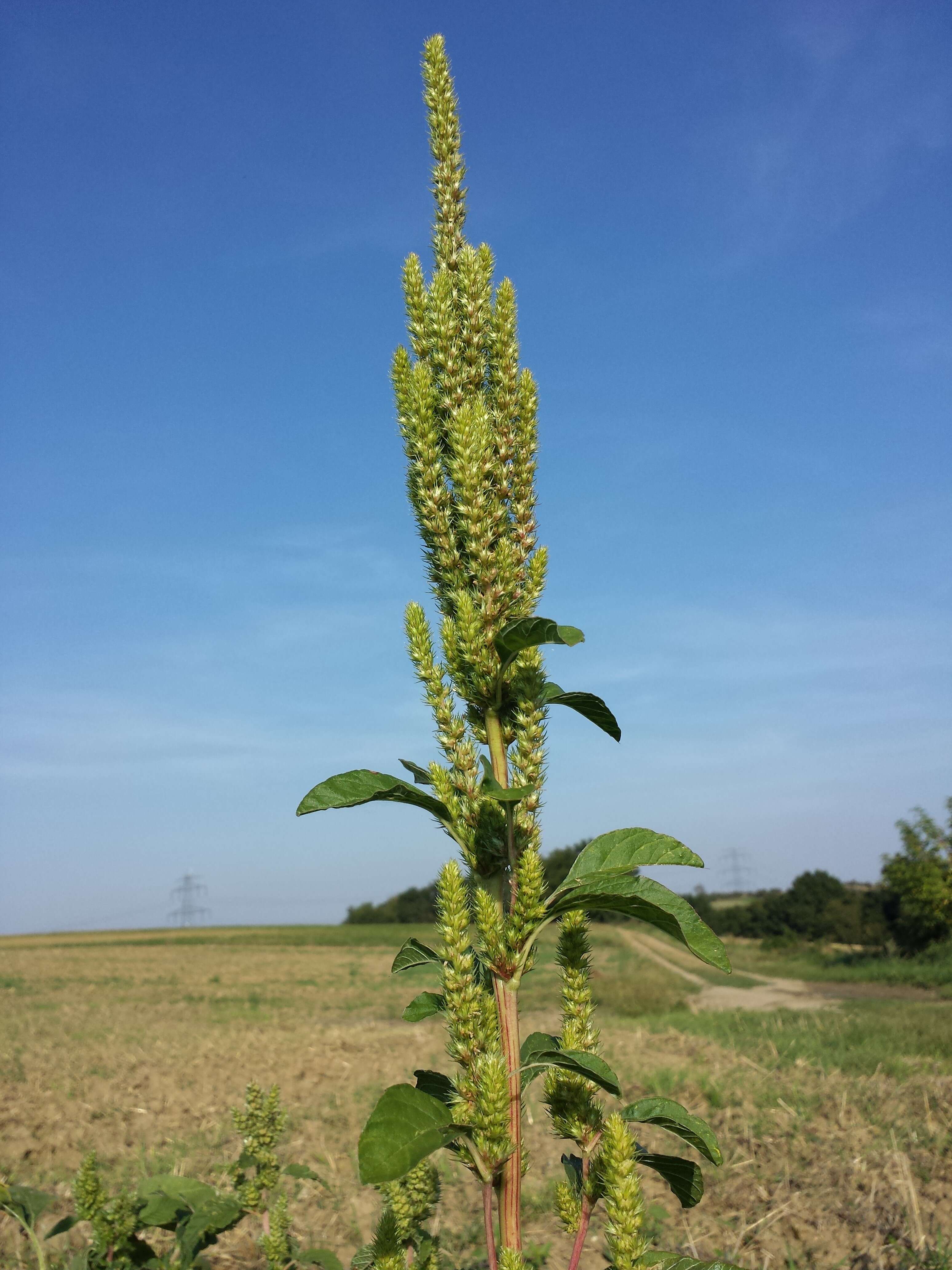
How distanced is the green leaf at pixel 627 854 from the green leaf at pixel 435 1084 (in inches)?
16.7

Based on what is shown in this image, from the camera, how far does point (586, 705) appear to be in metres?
1.60

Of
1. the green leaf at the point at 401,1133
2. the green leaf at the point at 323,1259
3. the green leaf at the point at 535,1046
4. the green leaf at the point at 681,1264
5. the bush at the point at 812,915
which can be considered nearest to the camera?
the green leaf at the point at 401,1133

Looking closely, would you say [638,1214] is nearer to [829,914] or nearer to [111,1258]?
[111,1258]

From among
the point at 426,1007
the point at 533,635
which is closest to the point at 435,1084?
the point at 426,1007

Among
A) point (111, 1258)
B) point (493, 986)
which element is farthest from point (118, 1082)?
point (493, 986)

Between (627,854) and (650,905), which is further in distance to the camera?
(627,854)

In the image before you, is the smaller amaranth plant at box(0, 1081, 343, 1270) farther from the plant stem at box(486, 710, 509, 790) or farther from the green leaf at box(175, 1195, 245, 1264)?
the plant stem at box(486, 710, 509, 790)

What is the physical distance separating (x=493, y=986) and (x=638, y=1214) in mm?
418

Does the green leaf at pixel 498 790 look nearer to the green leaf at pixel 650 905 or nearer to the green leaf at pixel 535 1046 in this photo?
the green leaf at pixel 650 905

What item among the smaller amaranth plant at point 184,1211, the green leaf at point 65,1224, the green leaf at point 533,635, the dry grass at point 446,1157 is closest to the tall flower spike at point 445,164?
the green leaf at point 533,635

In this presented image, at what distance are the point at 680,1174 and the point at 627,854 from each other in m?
0.62

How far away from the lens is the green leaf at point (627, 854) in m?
1.53

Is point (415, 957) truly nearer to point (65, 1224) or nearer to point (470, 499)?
point (470, 499)

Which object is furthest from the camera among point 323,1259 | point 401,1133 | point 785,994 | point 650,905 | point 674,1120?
point 785,994
